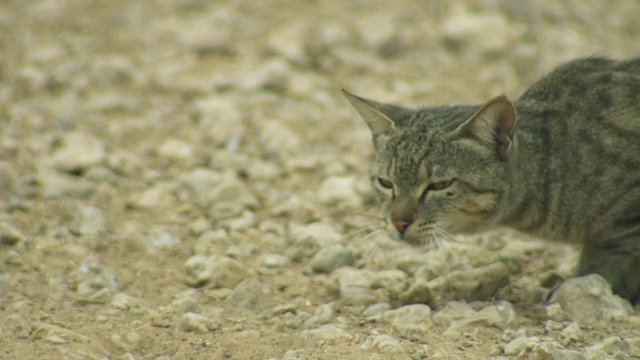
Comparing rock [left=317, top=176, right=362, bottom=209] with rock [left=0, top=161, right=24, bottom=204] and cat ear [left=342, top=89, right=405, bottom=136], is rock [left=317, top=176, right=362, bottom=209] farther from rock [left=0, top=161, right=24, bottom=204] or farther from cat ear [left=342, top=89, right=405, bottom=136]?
rock [left=0, top=161, right=24, bottom=204]

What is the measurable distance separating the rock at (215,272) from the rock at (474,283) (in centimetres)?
114

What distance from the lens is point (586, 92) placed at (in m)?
5.13

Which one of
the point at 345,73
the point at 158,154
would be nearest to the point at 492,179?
the point at 158,154

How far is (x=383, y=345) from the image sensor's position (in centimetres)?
418

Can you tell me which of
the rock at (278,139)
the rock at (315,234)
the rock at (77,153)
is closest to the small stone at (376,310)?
the rock at (315,234)

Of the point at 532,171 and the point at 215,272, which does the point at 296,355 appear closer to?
the point at 215,272

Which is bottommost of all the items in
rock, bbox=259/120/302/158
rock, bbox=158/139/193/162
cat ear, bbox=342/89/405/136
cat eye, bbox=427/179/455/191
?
rock, bbox=158/139/193/162

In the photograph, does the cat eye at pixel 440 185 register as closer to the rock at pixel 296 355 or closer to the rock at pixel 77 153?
the rock at pixel 296 355

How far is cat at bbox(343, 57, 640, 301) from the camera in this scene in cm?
480

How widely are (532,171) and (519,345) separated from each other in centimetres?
119

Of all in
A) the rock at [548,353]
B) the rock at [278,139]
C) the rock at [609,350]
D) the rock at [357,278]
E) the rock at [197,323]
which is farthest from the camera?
the rock at [278,139]

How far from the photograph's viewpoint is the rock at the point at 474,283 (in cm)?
481

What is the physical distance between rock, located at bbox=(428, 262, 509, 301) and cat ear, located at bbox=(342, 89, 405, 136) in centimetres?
95

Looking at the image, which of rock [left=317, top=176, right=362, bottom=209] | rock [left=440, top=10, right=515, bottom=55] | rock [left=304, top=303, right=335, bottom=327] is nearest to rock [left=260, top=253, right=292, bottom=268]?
rock [left=304, top=303, right=335, bottom=327]
